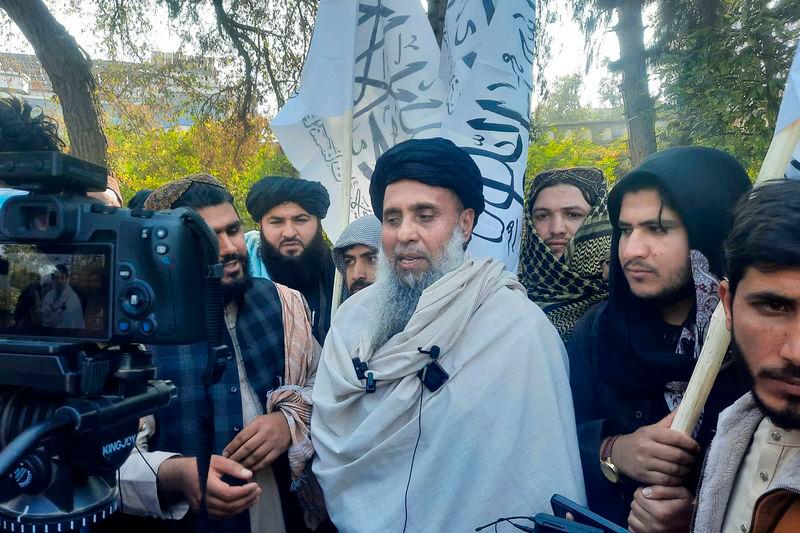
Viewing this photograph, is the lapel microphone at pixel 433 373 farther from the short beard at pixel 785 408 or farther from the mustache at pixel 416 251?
the short beard at pixel 785 408

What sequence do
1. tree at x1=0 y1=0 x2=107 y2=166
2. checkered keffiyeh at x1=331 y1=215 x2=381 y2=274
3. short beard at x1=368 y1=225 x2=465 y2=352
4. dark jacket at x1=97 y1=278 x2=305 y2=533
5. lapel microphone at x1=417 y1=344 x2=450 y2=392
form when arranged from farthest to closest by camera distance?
1. tree at x1=0 y1=0 x2=107 y2=166
2. checkered keffiyeh at x1=331 y1=215 x2=381 y2=274
3. short beard at x1=368 y1=225 x2=465 y2=352
4. dark jacket at x1=97 y1=278 x2=305 y2=533
5. lapel microphone at x1=417 y1=344 x2=450 y2=392

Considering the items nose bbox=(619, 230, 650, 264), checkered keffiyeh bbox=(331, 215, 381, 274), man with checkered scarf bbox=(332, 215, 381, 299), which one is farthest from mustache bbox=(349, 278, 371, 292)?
nose bbox=(619, 230, 650, 264)

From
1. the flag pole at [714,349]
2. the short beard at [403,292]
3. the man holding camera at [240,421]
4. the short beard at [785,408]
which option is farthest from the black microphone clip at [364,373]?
the short beard at [785,408]

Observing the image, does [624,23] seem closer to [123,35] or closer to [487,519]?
[123,35]

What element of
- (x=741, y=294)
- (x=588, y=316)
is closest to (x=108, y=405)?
(x=741, y=294)

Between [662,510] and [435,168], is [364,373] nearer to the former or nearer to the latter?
[435,168]

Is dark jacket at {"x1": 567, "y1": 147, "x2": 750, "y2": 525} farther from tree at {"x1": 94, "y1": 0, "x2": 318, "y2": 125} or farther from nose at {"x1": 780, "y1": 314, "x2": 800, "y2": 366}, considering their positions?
tree at {"x1": 94, "y1": 0, "x2": 318, "y2": 125}

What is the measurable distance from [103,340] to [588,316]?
1556 millimetres

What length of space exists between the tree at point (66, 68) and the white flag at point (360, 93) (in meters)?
3.95

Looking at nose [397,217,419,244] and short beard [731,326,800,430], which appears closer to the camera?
short beard [731,326,800,430]

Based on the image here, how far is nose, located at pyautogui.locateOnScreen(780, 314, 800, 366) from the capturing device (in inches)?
46.1

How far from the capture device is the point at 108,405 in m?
1.24

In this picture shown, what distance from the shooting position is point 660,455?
1.57 meters

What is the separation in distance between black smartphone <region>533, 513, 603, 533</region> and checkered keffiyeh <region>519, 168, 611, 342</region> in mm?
1499
